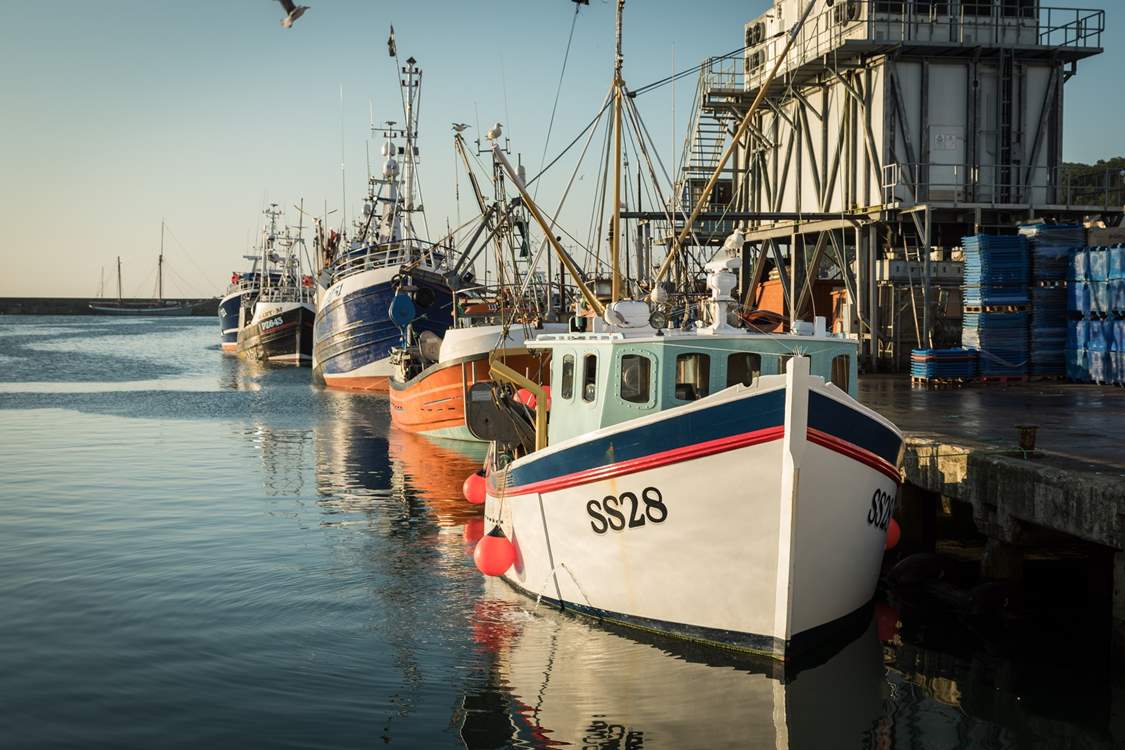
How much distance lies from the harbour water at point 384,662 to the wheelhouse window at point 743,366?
2.41 meters

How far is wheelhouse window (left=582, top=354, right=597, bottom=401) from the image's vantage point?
1244 centimetres

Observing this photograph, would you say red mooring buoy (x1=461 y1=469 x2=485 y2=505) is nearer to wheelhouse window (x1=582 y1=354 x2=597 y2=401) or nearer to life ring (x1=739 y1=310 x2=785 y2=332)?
life ring (x1=739 y1=310 x2=785 y2=332)

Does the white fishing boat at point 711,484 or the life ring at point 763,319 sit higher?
the life ring at point 763,319

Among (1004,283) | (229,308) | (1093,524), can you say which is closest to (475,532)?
(1093,524)

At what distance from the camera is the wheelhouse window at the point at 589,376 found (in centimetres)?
1244

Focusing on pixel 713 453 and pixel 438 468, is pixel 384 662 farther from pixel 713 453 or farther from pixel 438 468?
pixel 438 468

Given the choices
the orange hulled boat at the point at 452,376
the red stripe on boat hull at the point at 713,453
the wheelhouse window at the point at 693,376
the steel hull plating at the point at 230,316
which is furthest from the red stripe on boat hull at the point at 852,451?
the steel hull plating at the point at 230,316

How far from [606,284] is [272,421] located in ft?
58.7

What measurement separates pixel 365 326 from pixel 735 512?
38.5 m

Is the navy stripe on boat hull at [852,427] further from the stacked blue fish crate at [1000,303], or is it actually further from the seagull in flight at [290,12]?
the stacked blue fish crate at [1000,303]

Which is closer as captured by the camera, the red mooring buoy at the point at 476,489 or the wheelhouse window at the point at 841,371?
the wheelhouse window at the point at 841,371

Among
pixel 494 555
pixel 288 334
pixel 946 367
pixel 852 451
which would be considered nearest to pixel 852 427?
pixel 852 451

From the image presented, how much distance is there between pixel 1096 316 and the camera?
2458cm

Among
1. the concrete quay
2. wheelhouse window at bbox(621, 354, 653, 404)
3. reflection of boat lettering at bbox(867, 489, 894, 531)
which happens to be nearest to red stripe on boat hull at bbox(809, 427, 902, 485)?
reflection of boat lettering at bbox(867, 489, 894, 531)
